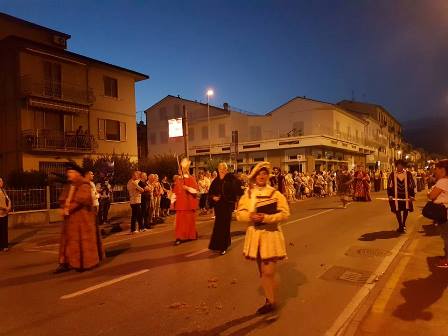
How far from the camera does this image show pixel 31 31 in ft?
95.1

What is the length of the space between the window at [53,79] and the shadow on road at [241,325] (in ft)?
79.2

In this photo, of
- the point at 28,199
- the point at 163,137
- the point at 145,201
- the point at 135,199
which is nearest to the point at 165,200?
the point at 145,201

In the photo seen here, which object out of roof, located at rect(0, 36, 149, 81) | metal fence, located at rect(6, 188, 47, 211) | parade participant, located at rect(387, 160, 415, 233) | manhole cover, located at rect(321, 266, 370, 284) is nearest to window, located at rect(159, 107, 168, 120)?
roof, located at rect(0, 36, 149, 81)

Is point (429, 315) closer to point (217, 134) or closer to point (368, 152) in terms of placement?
point (217, 134)

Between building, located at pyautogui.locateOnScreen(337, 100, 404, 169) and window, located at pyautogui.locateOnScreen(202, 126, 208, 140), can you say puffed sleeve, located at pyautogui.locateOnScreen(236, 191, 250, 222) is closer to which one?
window, located at pyautogui.locateOnScreen(202, 126, 208, 140)

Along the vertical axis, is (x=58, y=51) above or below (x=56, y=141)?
above

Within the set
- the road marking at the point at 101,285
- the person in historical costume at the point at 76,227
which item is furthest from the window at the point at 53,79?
the road marking at the point at 101,285

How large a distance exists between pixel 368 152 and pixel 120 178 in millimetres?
45136

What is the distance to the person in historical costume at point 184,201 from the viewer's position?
1019 centimetres

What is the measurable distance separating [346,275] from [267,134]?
139 ft

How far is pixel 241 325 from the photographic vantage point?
4.91 metres

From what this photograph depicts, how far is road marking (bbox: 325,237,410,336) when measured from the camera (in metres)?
4.76

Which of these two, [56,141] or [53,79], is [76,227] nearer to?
[56,141]

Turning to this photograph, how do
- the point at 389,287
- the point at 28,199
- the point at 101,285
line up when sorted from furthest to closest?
the point at 28,199 < the point at 101,285 < the point at 389,287
